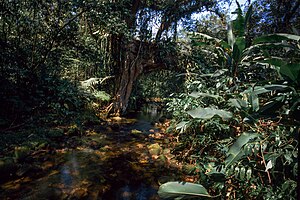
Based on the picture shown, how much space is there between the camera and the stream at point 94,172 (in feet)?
7.89

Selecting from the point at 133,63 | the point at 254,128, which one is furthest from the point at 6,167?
the point at 133,63

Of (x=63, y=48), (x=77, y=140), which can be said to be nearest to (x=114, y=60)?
(x=63, y=48)

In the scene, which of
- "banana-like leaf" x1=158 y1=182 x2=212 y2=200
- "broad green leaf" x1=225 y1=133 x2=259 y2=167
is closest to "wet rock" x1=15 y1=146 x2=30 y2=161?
"banana-like leaf" x1=158 y1=182 x2=212 y2=200

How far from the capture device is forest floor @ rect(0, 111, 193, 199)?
8.04ft

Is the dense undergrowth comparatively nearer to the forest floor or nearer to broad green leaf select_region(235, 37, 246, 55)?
broad green leaf select_region(235, 37, 246, 55)

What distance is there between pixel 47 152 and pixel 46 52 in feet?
7.21

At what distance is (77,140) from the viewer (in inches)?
176

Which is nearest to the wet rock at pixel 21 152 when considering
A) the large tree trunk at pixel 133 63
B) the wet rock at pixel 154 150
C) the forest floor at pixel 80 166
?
the forest floor at pixel 80 166

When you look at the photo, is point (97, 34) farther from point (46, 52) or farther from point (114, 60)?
point (46, 52)

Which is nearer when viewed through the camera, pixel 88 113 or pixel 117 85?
pixel 88 113

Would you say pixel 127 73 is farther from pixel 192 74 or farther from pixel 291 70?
pixel 291 70

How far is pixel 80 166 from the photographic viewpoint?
320 centimetres

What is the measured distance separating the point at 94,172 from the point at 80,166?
0.36 meters

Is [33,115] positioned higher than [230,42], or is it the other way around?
[230,42]
